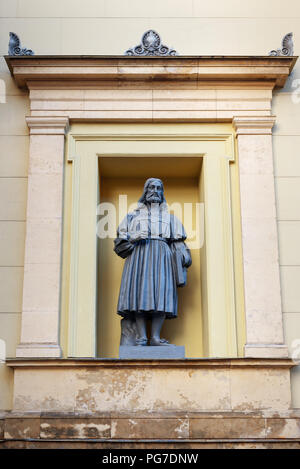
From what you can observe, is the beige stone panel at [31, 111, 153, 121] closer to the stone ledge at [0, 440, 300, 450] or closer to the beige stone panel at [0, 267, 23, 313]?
the beige stone panel at [0, 267, 23, 313]

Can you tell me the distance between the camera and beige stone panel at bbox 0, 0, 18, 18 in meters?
9.53

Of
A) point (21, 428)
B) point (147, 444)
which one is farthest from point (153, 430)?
point (21, 428)

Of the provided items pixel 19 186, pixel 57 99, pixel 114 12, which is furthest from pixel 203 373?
pixel 114 12

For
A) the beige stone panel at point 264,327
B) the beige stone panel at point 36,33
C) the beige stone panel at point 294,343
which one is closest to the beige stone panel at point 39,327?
the beige stone panel at point 264,327

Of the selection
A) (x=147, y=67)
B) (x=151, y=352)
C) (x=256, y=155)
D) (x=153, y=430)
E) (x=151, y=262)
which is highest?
(x=147, y=67)

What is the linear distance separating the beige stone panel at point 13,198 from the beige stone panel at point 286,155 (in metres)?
2.68

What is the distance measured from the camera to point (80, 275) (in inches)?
340

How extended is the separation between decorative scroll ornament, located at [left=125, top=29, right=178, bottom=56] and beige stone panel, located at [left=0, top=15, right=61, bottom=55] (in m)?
0.79

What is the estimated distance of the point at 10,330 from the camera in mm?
8383

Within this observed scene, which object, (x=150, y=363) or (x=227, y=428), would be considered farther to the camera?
(x=150, y=363)

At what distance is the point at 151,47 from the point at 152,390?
3.71 m

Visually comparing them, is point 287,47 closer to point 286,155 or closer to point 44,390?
point 286,155

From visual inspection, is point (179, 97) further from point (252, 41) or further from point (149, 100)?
point (252, 41)

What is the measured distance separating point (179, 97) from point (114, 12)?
4.34ft
